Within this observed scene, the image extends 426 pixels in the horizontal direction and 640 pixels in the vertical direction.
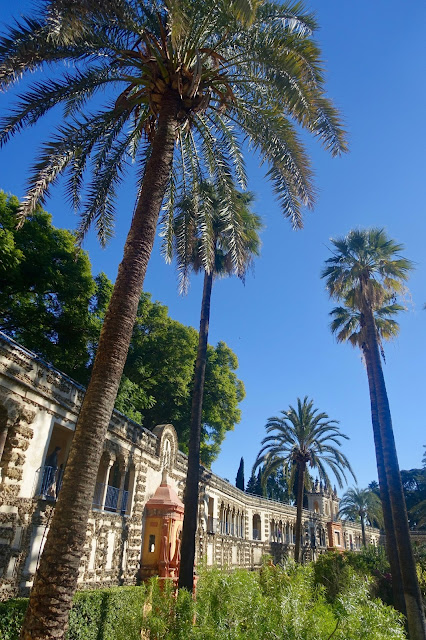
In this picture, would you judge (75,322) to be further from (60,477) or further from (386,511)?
(386,511)

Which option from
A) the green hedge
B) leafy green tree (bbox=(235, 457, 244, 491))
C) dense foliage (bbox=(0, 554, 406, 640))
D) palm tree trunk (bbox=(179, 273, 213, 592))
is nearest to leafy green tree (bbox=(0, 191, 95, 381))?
palm tree trunk (bbox=(179, 273, 213, 592))

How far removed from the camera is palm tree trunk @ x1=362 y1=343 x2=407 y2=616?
52.4 feet

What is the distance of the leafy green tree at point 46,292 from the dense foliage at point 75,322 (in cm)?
4

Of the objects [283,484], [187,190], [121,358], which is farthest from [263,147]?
[283,484]

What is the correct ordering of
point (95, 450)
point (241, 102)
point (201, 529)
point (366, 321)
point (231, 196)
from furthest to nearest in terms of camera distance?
point (201, 529)
point (366, 321)
point (231, 196)
point (241, 102)
point (95, 450)

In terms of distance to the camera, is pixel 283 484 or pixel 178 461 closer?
pixel 178 461

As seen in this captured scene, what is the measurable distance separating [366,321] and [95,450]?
647 inches

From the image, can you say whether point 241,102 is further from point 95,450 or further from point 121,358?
point 95,450

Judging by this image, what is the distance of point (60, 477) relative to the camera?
1272 centimetres

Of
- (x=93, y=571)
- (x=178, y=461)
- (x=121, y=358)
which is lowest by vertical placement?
(x=93, y=571)

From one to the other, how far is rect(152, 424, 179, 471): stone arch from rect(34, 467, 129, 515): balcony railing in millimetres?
3165

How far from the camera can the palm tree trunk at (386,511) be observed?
15969 mm

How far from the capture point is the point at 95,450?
6.53 metres

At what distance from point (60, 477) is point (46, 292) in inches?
448
